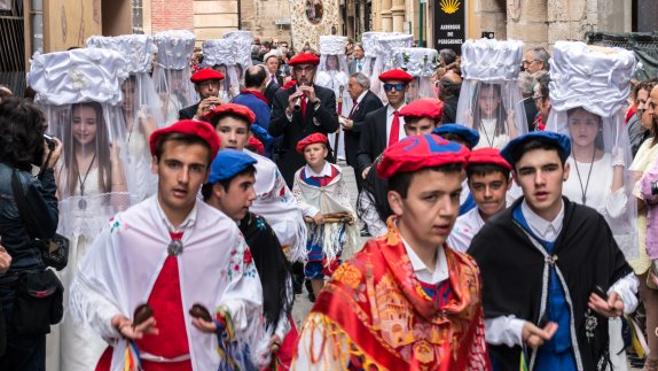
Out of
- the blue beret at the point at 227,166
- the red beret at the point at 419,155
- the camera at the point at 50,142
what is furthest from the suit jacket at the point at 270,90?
the red beret at the point at 419,155

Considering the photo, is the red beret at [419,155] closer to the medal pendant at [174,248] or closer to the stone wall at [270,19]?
the medal pendant at [174,248]

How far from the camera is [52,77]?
880cm

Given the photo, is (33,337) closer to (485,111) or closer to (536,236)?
(536,236)

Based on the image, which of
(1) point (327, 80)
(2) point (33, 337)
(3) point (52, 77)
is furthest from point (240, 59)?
(2) point (33, 337)

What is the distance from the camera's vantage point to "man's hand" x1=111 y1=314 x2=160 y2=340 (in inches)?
214

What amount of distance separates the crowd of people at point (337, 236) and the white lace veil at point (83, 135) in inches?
0.5

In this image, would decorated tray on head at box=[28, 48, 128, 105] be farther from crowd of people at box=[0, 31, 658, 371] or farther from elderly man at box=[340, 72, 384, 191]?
elderly man at box=[340, 72, 384, 191]

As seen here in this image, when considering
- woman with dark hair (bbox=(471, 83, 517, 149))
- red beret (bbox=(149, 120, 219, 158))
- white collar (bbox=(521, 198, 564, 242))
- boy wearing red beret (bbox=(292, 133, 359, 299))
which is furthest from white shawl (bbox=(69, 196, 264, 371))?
boy wearing red beret (bbox=(292, 133, 359, 299))

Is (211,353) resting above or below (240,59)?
below

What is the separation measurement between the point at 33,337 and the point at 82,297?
1.52 meters

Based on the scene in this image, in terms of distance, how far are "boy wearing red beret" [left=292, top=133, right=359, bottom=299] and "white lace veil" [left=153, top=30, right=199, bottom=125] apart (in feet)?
9.40

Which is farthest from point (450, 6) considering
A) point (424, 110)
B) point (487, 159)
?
point (487, 159)

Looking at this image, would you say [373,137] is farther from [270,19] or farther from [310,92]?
[270,19]

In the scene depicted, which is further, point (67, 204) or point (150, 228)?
point (67, 204)
